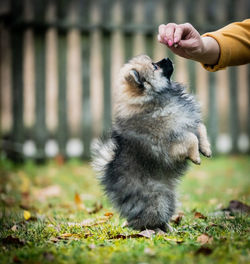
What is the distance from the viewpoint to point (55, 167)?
6535 mm

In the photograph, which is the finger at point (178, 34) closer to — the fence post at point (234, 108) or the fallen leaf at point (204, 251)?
the fallen leaf at point (204, 251)

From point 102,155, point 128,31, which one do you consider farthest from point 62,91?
point 102,155

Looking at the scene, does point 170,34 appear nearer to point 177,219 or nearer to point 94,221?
point 177,219

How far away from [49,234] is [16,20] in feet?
14.6

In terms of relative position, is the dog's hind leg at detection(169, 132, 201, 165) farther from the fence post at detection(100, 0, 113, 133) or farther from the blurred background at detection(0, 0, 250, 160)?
the fence post at detection(100, 0, 113, 133)

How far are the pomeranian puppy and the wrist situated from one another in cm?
33

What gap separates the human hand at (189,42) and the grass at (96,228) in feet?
3.86

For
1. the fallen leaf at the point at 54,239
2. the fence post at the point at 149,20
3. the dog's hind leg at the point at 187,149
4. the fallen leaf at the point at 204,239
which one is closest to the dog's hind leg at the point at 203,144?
the dog's hind leg at the point at 187,149

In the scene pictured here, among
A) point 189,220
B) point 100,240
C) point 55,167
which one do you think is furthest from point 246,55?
point 55,167

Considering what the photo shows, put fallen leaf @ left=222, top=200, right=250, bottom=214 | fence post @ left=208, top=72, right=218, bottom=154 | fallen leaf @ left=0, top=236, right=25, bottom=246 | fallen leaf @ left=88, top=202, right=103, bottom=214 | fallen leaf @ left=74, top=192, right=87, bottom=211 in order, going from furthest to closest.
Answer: fence post @ left=208, top=72, right=218, bottom=154
fallen leaf @ left=74, top=192, right=87, bottom=211
fallen leaf @ left=88, top=202, right=103, bottom=214
fallen leaf @ left=222, top=200, right=250, bottom=214
fallen leaf @ left=0, top=236, right=25, bottom=246

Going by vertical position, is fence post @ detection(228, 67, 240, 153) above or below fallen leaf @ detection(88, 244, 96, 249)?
above

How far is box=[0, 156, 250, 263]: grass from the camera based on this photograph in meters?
2.40

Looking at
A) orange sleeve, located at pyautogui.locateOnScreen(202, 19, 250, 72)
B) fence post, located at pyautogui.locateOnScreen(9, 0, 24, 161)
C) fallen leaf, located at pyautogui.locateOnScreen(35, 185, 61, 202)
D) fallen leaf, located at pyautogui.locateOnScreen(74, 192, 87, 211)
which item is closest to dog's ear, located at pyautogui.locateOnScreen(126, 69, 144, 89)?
orange sleeve, located at pyautogui.locateOnScreen(202, 19, 250, 72)

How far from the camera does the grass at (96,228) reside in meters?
2.40
